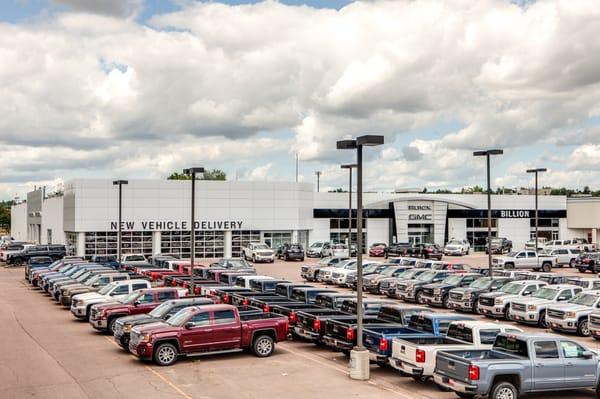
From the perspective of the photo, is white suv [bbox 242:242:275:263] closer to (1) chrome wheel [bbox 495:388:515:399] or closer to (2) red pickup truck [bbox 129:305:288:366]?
(2) red pickup truck [bbox 129:305:288:366]

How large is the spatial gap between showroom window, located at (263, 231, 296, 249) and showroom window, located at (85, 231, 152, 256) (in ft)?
38.0

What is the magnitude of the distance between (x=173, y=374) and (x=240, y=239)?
51753 mm

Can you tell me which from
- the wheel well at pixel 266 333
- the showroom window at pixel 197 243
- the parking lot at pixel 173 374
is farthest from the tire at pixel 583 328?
the showroom window at pixel 197 243

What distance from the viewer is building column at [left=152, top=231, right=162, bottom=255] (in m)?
66.4

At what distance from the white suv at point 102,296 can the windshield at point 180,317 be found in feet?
23.7

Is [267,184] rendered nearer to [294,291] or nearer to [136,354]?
[294,291]

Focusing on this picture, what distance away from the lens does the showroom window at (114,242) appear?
64.6m

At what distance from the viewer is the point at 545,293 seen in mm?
29969

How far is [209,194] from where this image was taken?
6856cm

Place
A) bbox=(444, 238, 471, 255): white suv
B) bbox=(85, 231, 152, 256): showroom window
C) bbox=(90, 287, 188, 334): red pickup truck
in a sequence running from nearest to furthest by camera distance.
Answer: bbox=(90, 287, 188, 334): red pickup truck, bbox=(85, 231, 152, 256): showroom window, bbox=(444, 238, 471, 255): white suv

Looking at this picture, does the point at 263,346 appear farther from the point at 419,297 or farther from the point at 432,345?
the point at 419,297

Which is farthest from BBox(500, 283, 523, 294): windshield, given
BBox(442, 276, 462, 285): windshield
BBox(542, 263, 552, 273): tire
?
BBox(542, 263, 552, 273): tire

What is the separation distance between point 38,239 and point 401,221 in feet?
149

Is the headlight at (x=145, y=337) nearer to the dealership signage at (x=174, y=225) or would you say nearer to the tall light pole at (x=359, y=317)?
the tall light pole at (x=359, y=317)
